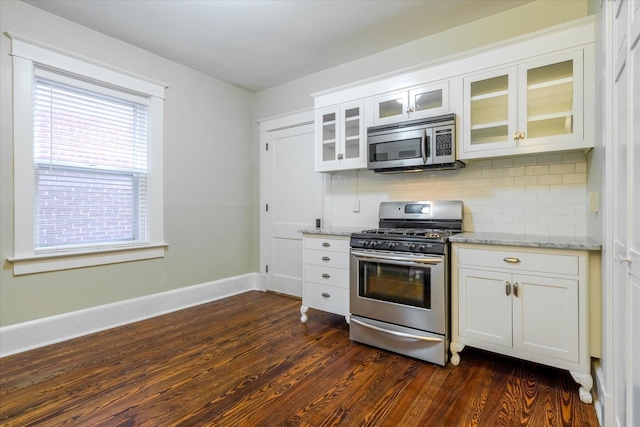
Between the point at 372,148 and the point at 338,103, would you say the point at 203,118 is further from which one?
the point at 372,148

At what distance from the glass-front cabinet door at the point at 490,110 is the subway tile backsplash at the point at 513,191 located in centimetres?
31

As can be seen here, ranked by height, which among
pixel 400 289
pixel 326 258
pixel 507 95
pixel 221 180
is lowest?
pixel 400 289

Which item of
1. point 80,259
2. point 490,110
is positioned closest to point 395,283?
point 490,110

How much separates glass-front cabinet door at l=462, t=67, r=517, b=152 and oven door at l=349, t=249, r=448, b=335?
0.98 metres

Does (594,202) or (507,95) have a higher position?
(507,95)

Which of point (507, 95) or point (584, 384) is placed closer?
point (584, 384)

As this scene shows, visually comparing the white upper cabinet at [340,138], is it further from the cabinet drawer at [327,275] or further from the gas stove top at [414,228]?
the cabinet drawer at [327,275]

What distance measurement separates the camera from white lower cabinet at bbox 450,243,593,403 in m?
1.85

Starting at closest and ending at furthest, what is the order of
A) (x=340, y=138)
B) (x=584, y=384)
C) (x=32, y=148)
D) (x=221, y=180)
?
(x=584, y=384), (x=32, y=148), (x=340, y=138), (x=221, y=180)

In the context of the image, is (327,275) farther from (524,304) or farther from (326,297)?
(524,304)

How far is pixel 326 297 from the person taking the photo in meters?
2.96

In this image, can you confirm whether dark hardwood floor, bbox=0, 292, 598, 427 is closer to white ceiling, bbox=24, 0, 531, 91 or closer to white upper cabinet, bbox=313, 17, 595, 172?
white upper cabinet, bbox=313, 17, 595, 172

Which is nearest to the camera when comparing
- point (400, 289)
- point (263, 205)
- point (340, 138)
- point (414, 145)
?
point (400, 289)

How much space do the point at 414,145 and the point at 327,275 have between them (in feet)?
4.62
